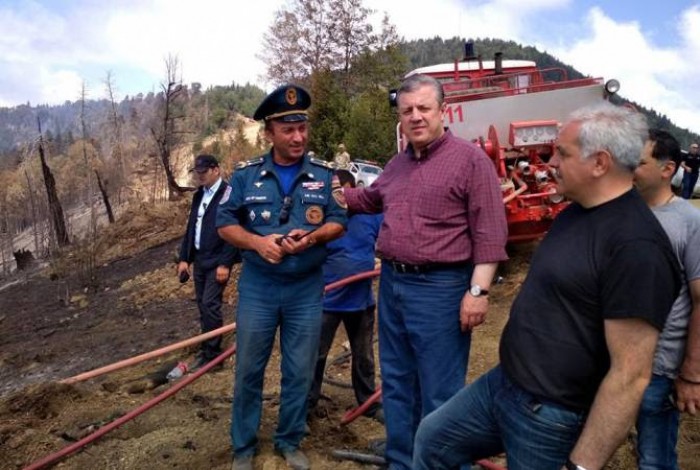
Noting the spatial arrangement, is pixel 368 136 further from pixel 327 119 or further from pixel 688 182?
pixel 688 182

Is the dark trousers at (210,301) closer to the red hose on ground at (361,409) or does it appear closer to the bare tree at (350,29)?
the red hose on ground at (361,409)

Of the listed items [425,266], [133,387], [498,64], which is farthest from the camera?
[498,64]

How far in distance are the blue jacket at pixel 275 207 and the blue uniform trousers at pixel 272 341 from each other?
3.5 inches

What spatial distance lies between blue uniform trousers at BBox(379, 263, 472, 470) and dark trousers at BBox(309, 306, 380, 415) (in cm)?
107

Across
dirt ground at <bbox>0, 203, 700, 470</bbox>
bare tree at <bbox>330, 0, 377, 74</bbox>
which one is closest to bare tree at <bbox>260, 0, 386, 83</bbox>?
bare tree at <bbox>330, 0, 377, 74</bbox>

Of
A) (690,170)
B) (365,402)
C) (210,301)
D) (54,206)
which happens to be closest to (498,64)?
(690,170)

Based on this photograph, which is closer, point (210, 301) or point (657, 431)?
point (657, 431)

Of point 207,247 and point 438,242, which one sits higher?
point 438,242

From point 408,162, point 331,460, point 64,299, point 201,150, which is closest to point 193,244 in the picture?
point 331,460

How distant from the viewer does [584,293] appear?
1.68 metres

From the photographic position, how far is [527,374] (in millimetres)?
1839

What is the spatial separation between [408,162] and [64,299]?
10822 millimetres

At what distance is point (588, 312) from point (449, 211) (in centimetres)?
110

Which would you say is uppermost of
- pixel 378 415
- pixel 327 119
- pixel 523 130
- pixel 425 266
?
pixel 327 119
